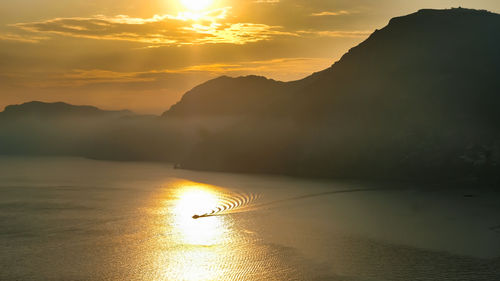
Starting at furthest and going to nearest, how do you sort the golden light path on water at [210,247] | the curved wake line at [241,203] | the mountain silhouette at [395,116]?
the mountain silhouette at [395,116] → the curved wake line at [241,203] → the golden light path on water at [210,247]

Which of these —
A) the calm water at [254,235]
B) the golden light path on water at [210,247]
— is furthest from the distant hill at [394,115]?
the golden light path on water at [210,247]

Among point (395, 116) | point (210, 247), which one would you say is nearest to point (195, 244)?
point (210, 247)

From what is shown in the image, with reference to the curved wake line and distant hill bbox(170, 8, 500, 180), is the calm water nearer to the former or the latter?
the curved wake line

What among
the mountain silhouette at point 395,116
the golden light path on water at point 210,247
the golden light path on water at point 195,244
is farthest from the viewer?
the mountain silhouette at point 395,116

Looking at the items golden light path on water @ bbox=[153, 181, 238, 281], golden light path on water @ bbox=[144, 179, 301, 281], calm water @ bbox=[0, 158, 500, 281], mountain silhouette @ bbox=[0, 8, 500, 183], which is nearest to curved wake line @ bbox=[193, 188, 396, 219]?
golden light path on water @ bbox=[144, 179, 301, 281]

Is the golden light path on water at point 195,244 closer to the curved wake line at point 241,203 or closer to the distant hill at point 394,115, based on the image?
the curved wake line at point 241,203
